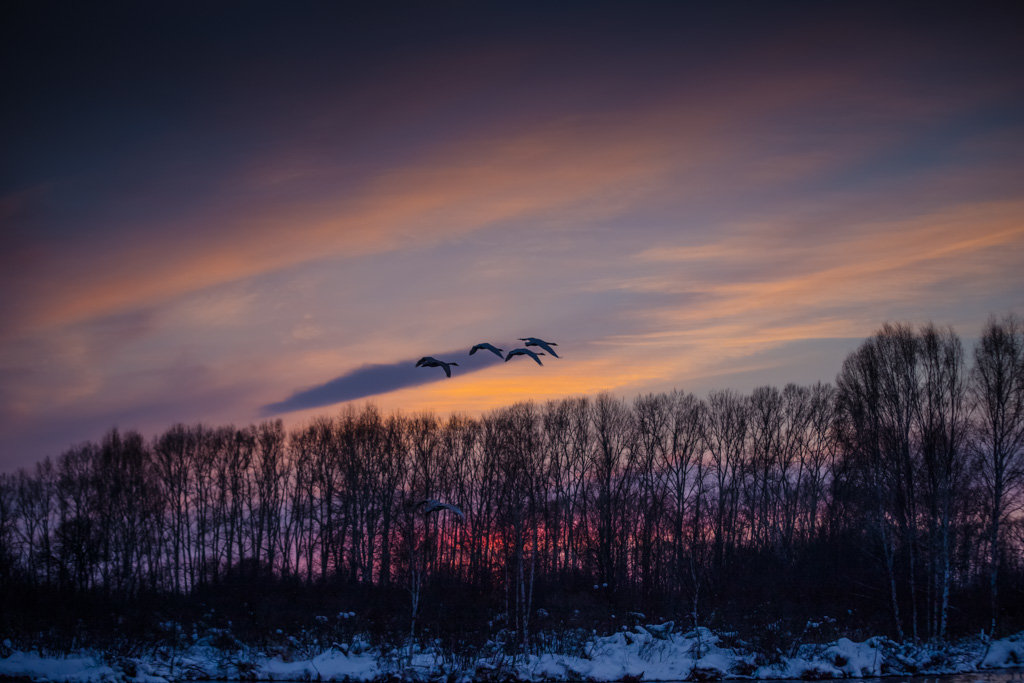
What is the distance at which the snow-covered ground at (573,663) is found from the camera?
1499 inches

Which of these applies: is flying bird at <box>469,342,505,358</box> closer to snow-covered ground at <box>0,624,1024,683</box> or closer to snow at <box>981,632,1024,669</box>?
snow-covered ground at <box>0,624,1024,683</box>

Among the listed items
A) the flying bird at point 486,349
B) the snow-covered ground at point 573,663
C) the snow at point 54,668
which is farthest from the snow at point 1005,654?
the snow at point 54,668

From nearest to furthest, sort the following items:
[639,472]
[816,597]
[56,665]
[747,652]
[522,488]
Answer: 1. [56,665]
2. [747,652]
3. [816,597]
4. [522,488]
5. [639,472]

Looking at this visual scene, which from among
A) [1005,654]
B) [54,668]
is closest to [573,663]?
[1005,654]

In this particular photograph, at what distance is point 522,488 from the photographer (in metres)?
54.7

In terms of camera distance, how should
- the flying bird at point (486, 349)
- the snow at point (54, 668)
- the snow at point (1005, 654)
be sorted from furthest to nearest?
the snow at point (1005, 654)
the snow at point (54, 668)
the flying bird at point (486, 349)

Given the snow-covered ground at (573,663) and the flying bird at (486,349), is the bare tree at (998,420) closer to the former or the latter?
the snow-covered ground at (573,663)

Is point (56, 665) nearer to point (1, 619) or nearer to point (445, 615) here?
point (1, 619)

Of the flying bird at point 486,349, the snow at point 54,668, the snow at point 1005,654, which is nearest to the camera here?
the flying bird at point 486,349

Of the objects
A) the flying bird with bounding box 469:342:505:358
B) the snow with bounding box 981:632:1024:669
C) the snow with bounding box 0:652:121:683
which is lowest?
the snow with bounding box 981:632:1024:669

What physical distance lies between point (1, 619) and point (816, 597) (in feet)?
148

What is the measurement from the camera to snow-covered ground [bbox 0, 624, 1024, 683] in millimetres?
38062

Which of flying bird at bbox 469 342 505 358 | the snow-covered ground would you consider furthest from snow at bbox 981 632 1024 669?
flying bird at bbox 469 342 505 358

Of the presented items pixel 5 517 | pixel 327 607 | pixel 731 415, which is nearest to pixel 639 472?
pixel 731 415
